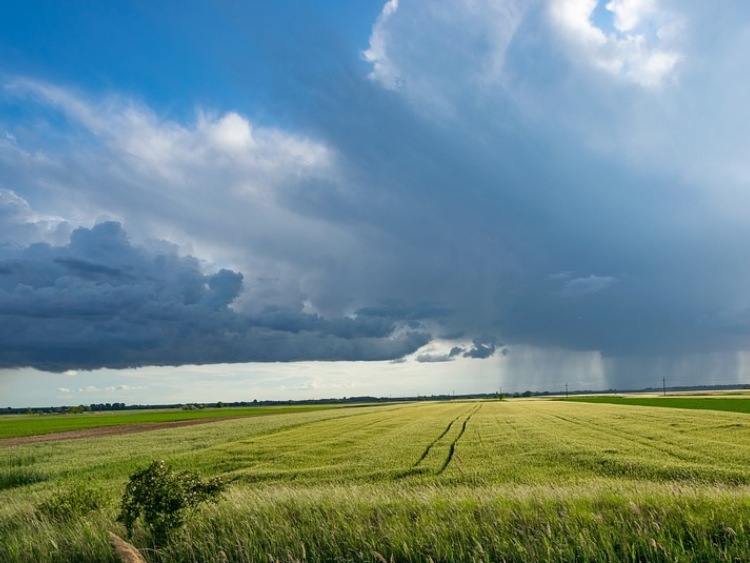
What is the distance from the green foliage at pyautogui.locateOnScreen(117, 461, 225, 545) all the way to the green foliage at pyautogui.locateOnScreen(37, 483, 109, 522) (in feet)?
10.3

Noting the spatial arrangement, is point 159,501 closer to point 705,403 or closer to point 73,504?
point 73,504

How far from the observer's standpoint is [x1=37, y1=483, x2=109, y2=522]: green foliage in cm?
1272

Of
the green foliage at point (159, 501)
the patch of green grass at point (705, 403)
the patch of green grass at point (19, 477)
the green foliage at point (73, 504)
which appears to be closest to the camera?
the green foliage at point (159, 501)

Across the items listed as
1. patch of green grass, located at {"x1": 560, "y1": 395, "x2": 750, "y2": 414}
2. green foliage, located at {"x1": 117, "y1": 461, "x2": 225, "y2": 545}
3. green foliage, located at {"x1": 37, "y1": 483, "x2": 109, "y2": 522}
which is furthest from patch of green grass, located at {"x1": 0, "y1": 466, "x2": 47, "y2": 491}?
patch of green grass, located at {"x1": 560, "y1": 395, "x2": 750, "y2": 414}

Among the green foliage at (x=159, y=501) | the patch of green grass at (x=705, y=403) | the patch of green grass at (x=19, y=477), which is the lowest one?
the patch of green grass at (x=705, y=403)

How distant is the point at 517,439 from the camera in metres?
37.8

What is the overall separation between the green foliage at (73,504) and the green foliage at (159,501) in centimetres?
314

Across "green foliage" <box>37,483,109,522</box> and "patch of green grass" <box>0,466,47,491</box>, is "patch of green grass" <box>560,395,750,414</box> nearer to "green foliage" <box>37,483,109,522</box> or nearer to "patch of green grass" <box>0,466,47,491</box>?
"patch of green grass" <box>0,466,47,491</box>

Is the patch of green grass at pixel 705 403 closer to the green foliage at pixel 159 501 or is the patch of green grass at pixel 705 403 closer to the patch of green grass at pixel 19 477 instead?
the patch of green grass at pixel 19 477

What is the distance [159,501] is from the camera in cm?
995

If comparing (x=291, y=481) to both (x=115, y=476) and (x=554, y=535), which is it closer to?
(x=115, y=476)

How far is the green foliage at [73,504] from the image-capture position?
Result: 501 inches

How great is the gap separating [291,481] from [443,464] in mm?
8202

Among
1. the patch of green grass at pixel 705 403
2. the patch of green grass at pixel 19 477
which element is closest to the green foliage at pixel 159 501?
the patch of green grass at pixel 19 477
